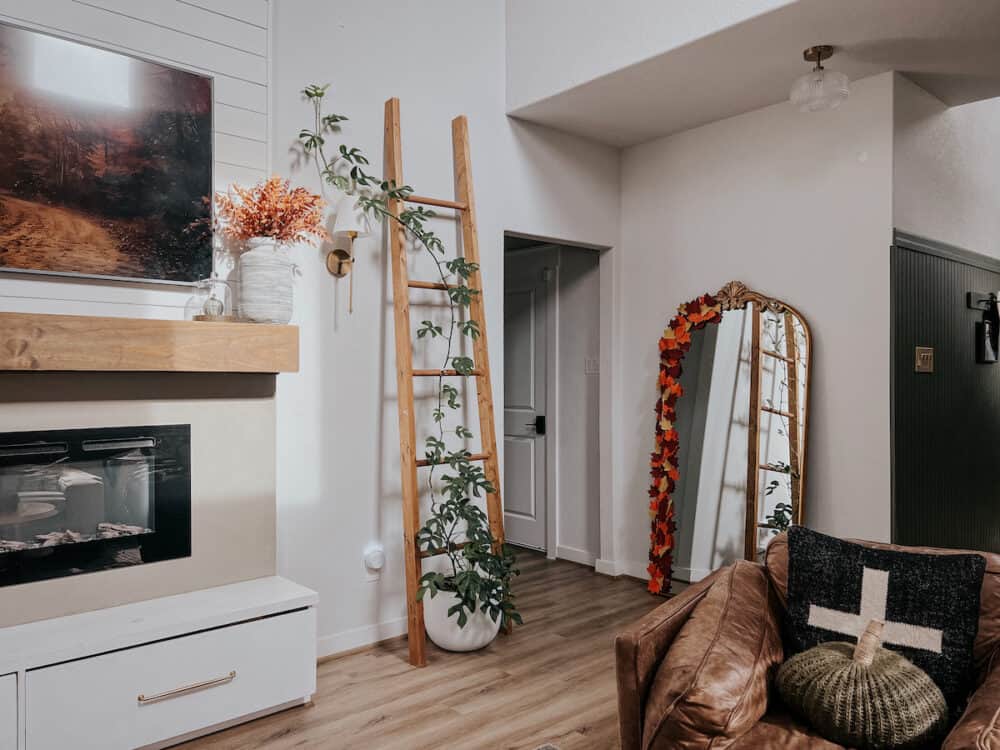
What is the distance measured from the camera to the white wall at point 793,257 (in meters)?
3.38

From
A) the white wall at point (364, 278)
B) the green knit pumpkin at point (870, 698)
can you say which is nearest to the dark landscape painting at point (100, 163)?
the white wall at point (364, 278)

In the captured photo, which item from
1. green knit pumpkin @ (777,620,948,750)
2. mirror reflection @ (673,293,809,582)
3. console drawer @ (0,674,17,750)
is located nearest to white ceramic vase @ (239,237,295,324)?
console drawer @ (0,674,17,750)

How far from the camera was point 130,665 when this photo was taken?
7.60ft

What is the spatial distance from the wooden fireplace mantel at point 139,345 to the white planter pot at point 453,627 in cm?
118

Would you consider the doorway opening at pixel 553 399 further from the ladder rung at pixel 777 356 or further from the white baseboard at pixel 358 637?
the white baseboard at pixel 358 637

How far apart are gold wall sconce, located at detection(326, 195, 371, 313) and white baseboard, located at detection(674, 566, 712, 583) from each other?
2.20 meters

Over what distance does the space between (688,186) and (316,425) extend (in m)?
2.37

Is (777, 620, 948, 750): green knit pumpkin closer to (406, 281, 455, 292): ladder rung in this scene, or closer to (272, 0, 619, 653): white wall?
(272, 0, 619, 653): white wall

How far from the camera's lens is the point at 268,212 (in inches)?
112

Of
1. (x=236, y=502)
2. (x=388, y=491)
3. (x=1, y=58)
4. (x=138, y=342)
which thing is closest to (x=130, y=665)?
(x=236, y=502)

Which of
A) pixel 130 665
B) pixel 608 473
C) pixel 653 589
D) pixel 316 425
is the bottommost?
pixel 653 589

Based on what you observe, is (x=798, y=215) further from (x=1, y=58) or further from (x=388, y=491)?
(x=1, y=58)

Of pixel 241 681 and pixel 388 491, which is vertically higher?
pixel 388 491

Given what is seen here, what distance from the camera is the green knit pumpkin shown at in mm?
1598
